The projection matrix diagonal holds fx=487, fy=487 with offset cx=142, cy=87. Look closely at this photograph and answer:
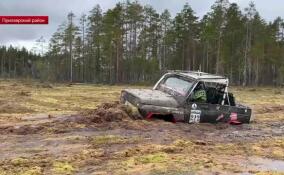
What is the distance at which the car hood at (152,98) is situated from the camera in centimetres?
1348

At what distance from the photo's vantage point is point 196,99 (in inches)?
576

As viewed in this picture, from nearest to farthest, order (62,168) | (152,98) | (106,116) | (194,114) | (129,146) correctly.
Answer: (62,168) → (129,146) → (106,116) → (152,98) → (194,114)

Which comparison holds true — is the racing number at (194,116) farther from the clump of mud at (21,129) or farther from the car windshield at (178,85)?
the clump of mud at (21,129)

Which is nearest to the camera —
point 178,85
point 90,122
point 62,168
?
point 62,168

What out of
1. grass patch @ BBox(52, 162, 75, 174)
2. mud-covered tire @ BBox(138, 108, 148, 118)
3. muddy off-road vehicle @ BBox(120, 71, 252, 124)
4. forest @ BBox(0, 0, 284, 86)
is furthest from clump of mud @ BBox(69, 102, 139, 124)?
forest @ BBox(0, 0, 284, 86)

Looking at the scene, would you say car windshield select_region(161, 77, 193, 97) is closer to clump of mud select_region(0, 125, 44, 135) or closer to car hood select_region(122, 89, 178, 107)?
car hood select_region(122, 89, 178, 107)

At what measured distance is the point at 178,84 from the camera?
15.4m

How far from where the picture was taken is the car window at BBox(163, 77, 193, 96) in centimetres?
1475

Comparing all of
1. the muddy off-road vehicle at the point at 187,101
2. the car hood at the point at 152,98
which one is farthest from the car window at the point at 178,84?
the car hood at the point at 152,98

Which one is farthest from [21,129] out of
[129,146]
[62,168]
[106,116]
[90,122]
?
[62,168]

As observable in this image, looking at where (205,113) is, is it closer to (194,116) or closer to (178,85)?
(194,116)

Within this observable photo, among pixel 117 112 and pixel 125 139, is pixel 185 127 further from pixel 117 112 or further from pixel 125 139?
pixel 125 139

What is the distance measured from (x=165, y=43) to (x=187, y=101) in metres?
66.6

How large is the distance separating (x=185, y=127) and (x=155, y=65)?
214ft
